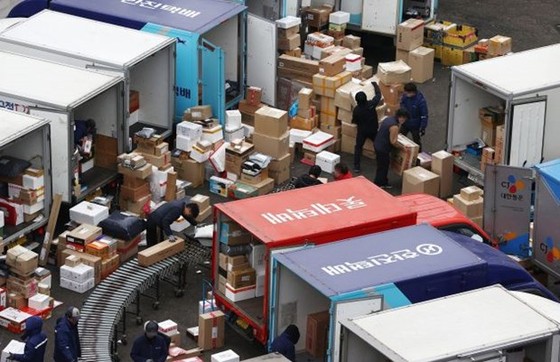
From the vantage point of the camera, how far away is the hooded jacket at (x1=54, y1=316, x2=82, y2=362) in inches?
645

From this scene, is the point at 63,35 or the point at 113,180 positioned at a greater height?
the point at 63,35

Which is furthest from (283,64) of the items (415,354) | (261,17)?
(415,354)

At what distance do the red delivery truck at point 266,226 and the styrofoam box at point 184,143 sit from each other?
4433 mm

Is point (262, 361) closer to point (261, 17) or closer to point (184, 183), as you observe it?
point (184, 183)

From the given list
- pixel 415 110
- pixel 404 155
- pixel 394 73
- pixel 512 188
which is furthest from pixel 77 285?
pixel 394 73

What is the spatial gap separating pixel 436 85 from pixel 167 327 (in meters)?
11.0

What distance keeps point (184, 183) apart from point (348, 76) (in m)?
3.86

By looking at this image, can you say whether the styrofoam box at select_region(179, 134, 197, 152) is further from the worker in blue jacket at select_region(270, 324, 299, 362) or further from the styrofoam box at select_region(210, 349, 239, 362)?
the worker in blue jacket at select_region(270, 324, 299, 362)

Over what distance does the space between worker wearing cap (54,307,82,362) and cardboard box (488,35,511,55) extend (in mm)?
12419

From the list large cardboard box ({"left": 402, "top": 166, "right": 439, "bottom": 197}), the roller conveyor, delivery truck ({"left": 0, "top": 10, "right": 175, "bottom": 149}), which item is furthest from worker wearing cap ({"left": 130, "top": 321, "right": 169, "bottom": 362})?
large cardboard box ({"left": 402, "top": 166, "right": 439, "bottom": 197})

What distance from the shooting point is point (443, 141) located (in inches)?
960

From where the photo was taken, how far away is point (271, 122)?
22.1 meters

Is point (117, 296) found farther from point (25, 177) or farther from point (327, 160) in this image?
point (327, 160)

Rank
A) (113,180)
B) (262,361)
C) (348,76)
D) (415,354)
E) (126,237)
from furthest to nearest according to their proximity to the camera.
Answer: (348,76) → (113,180) → (126,237) → (262,361) → (415,354)
